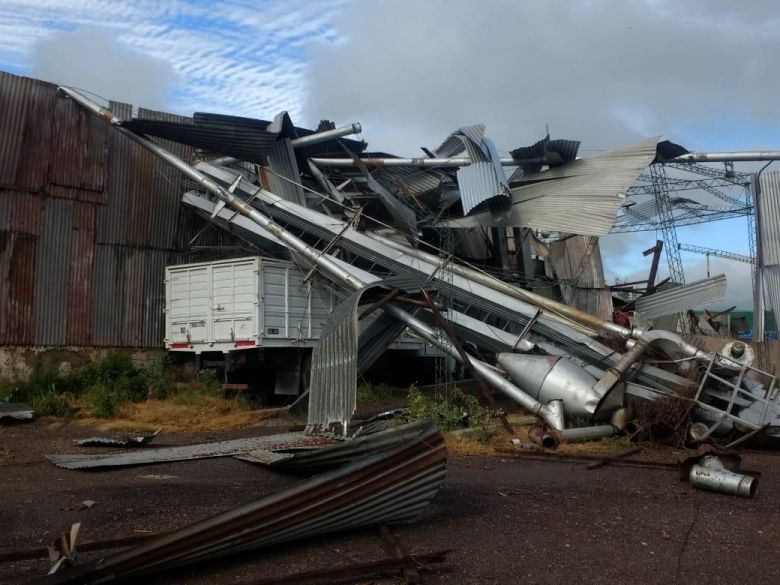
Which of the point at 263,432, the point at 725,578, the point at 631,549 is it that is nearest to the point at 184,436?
the point at 263,432

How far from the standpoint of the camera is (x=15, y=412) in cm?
1162

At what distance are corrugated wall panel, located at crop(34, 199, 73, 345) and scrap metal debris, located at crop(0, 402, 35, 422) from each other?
213 centimetres

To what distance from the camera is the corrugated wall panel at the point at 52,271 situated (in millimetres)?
13992

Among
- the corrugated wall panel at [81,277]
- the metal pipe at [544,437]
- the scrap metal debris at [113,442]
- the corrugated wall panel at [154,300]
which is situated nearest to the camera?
the scrap metal debris at [113,442]

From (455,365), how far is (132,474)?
8295 millimetres

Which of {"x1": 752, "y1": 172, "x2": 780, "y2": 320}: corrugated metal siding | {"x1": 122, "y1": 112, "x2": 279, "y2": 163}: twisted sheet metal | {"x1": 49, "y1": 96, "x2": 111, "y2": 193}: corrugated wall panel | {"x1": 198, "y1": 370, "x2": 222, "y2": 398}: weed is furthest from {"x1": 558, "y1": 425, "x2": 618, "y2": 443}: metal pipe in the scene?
{"x1": 49, "y1": 96, "x2": 111, "y2": 193}: corrugated wall panel

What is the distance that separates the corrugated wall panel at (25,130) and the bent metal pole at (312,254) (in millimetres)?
568

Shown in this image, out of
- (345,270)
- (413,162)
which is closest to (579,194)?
(413,162)

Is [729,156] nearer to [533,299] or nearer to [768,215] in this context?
[768,215]

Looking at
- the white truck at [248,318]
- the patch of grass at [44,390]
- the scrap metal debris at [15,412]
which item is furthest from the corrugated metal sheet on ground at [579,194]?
the scrap metal debris at [15,412]

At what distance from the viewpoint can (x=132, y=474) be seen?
758 centimetres

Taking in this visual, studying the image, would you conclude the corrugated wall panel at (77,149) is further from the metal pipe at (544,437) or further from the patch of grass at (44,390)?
A: the metal pipe at (544,437)

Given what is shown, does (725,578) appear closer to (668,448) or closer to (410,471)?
(410,471)

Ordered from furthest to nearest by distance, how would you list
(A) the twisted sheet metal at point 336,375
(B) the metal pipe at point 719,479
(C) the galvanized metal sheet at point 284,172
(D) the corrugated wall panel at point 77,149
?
(C) the galvanized metal sheet at point 284,172 → (D) the corrugated wall panel at point 77,149 → (A) the twisted sheet metal at point 336,375 → (B) the metal pipe at point 719,479
